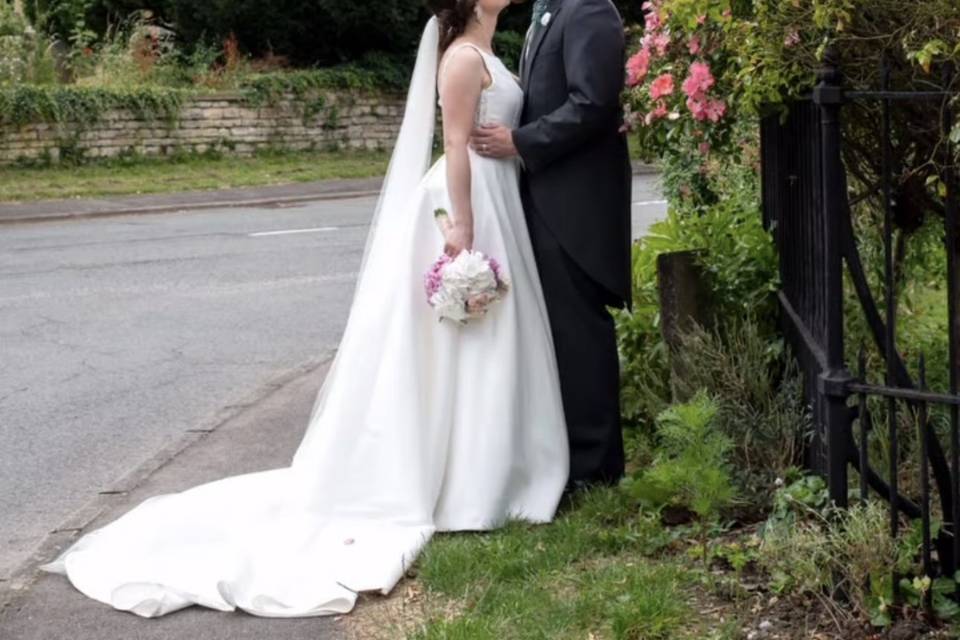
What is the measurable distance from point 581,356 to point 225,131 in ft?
64.8

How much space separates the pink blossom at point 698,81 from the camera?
16.3 ft

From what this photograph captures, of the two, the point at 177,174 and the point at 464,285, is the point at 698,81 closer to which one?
the point at 464,285

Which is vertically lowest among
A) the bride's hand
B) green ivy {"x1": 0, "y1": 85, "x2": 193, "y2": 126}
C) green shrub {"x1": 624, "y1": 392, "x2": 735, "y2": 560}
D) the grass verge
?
the grass verge

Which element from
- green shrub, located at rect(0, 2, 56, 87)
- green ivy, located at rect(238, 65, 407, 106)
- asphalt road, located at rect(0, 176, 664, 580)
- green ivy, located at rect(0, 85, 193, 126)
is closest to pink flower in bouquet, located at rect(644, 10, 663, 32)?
asphalt road, located at rect(0, 176, 664, 580)

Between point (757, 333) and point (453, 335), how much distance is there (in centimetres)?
120

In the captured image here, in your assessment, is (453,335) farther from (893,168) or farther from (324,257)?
(324,257)

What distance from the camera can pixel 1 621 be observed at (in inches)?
188

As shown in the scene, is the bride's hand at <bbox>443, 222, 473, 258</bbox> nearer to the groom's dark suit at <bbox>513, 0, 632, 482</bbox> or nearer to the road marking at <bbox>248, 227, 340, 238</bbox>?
the groom's dark suit at <bbox>513, 0, 632, 482</bbox>

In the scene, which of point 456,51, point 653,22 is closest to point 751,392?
point 653,22

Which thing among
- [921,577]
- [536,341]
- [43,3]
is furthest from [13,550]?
[43,3]

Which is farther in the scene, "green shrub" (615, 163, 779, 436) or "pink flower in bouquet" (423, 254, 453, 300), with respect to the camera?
"green shrub" (615, 163, 779, 436)

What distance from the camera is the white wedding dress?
5293 millimetres

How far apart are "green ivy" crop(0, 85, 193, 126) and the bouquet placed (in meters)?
17.6

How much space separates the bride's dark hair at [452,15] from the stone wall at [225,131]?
57.9 feet
